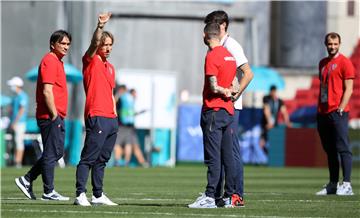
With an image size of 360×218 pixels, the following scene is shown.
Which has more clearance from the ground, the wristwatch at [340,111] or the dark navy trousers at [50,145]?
the wristwatch at [340,111]

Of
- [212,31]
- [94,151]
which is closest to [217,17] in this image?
[212,31]

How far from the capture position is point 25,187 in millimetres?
15953

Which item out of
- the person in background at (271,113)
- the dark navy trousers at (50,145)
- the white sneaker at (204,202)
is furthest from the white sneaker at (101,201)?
the person in background at (271,113)

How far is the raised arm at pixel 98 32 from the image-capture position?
45.9 ft

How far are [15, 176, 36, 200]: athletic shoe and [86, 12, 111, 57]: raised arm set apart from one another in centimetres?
233

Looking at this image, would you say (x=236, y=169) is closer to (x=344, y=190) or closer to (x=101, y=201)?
(x=101, y=201)

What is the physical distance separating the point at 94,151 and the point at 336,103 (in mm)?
4484

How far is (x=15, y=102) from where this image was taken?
30.3m

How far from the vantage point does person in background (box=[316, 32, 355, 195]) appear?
17.6 meters

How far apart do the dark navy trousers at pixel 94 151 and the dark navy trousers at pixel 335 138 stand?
4187mm

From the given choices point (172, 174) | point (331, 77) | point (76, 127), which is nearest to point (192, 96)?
point (76, 127)

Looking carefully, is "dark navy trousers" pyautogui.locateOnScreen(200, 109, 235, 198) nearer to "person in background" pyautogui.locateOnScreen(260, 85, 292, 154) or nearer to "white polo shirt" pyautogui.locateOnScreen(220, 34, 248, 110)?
"white polo shirt" pyautogui.locateOnScreen(220, 34, 248, 110)

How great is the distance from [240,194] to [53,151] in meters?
2.56

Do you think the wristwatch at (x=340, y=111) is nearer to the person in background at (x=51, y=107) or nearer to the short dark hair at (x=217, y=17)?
the short dark hair at (x=217, y=17)
